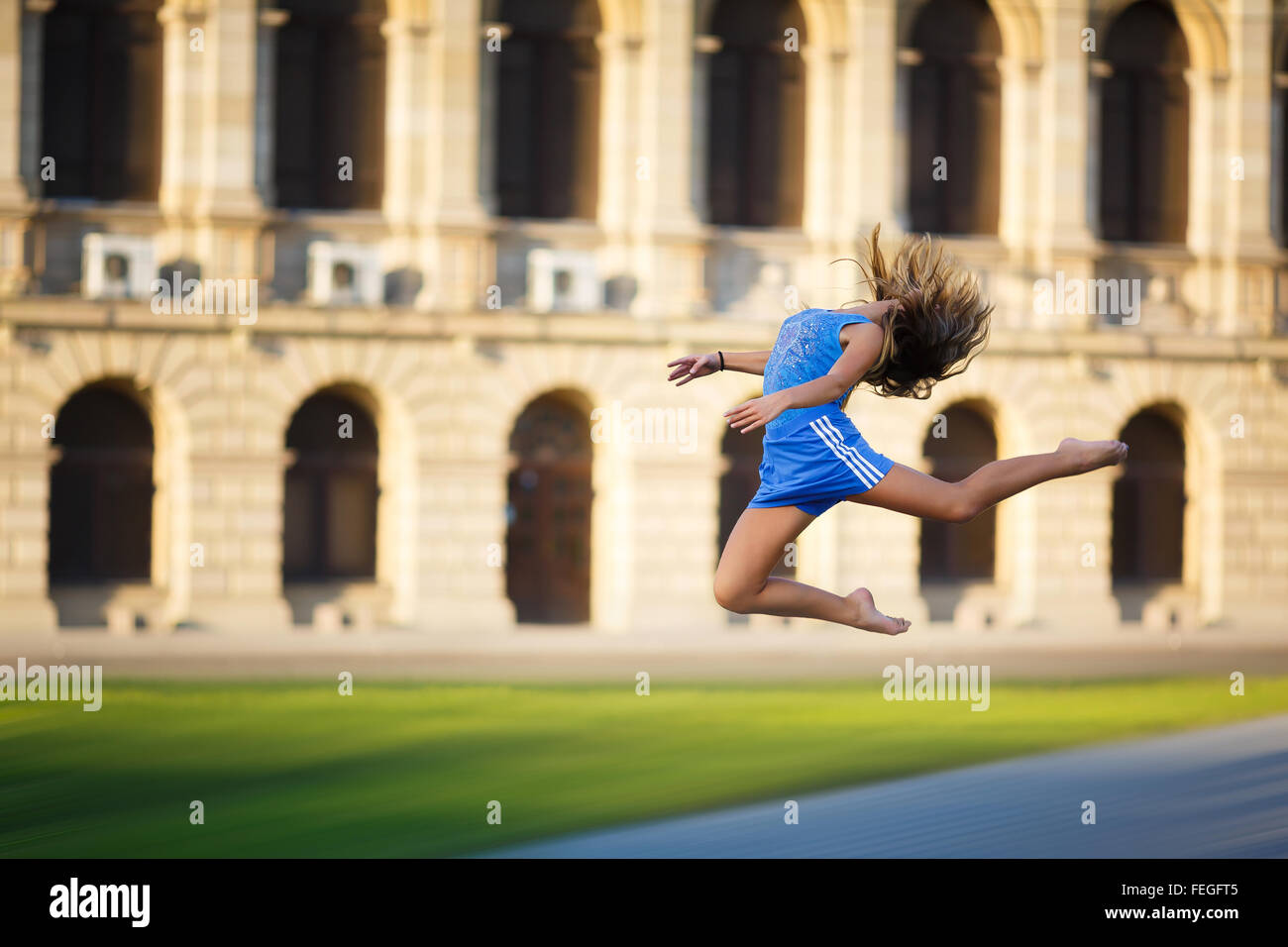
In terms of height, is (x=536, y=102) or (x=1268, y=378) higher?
(x=536, y=102)

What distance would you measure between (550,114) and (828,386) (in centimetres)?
2089

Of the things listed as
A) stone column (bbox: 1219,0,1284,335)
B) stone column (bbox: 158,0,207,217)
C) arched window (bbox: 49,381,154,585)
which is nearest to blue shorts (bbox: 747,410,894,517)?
arched window (bbox: 49,381,154,585)

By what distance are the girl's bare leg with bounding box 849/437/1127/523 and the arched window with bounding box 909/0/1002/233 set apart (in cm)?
2159

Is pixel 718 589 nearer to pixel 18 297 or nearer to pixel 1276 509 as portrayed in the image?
pixel 18 297

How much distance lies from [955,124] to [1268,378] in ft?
22.9

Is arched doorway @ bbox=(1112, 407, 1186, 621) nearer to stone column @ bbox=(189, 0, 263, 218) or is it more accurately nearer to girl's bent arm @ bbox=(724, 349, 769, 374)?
stone column @ bbox=(189, 0, 263, 218)

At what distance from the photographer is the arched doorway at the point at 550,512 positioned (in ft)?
89.9

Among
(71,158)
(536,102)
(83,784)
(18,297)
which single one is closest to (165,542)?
(18,297)

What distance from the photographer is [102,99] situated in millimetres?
25859

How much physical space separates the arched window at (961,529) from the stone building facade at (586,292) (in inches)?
2.4

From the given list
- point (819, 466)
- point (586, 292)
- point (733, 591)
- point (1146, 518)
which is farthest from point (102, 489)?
point (819, 466)

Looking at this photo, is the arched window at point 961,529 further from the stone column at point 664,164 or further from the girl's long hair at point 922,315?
the girl's long hair at point 922,315

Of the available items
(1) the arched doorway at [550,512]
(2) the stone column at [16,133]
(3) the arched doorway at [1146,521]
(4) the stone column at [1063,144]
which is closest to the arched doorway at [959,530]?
(3) the arched doorway at [1146,521]

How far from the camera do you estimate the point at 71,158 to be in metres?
25.8
